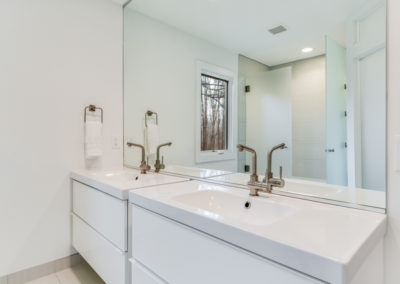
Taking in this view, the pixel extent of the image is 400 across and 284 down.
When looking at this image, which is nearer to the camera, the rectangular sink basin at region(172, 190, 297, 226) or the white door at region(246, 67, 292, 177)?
the rectangular sink basin at region(172, 190, 297, 226)

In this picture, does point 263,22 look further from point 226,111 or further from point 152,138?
point 152,138

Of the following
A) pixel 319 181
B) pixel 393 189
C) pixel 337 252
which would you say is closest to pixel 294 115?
pixel 319 181

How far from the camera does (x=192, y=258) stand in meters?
0.86

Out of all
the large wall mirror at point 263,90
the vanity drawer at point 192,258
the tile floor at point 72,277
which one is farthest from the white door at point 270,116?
the tile floor at point 72,277

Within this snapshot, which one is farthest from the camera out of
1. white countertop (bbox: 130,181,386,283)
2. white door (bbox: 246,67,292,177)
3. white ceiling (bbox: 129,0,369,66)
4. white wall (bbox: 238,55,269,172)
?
white wall (bbox: 238,55,269,172)

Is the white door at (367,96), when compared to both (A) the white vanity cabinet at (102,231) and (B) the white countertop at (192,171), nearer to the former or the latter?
(B) the white countertop at (192,171)

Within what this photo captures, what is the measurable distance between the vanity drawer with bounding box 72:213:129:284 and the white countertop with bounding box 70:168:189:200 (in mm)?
314

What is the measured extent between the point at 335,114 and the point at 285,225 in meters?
0.63

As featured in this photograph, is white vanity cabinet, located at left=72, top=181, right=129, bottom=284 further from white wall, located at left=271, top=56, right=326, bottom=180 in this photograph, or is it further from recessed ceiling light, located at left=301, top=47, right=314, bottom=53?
recessed ceiling light, located at left=301, top=47, right=314, bottom=53

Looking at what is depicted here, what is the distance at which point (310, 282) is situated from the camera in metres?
0.57

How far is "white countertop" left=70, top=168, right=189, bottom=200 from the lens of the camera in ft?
4.31

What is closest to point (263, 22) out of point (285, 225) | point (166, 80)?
point (166, 80)

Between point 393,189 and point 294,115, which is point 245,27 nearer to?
point 294,115

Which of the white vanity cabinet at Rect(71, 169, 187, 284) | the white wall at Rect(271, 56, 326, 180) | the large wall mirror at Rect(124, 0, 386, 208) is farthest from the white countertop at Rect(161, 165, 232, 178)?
the white wall at Rect(271, 56, 326, 180)
